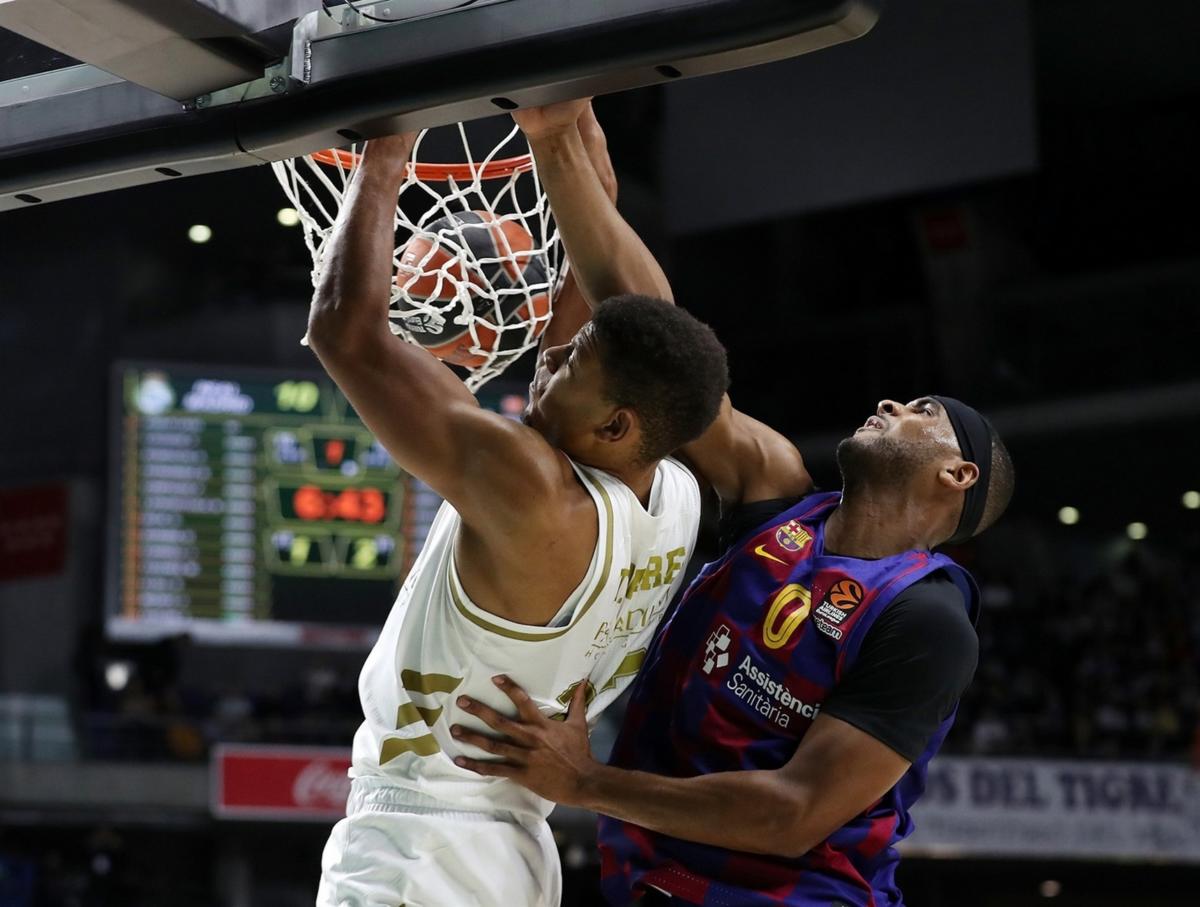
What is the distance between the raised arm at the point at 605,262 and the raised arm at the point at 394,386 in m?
0.28

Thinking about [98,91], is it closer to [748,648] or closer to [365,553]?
[748,648]

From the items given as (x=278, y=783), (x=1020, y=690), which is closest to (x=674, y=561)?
(x=278, y=783)

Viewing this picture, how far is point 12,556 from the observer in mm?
13508

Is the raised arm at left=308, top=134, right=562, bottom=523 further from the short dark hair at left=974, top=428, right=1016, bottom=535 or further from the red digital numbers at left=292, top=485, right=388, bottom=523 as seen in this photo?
the red digital numbers at left=292, top=485, right=388, bottom=523

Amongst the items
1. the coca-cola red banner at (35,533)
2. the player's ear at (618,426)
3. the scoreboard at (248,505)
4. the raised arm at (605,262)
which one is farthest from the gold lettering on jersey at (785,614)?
the coca-cola red banner at (35,533)

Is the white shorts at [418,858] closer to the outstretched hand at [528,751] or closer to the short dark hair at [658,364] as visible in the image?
the outstretched hand at [528,751]

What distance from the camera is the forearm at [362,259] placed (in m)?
2.28

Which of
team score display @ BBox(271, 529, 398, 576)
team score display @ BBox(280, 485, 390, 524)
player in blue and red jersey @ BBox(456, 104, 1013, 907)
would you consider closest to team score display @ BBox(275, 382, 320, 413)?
team score display @ BBox(280, 485, 390, 524)

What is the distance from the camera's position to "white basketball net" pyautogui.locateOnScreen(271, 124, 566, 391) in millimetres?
2725

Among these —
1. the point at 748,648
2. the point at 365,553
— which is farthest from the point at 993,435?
the point at 365,553

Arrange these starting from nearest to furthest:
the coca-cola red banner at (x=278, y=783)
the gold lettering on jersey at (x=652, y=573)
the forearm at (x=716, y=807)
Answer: the forearm at (x=716, y=807) → the gold lettering on jersey at (x=652, y=573) → the coca-cola red banner at (x=278, y=783)

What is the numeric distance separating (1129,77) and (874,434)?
35.8 feet

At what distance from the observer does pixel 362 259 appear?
230 centimetres

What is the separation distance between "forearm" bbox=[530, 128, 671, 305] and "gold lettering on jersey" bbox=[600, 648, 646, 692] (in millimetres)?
579
